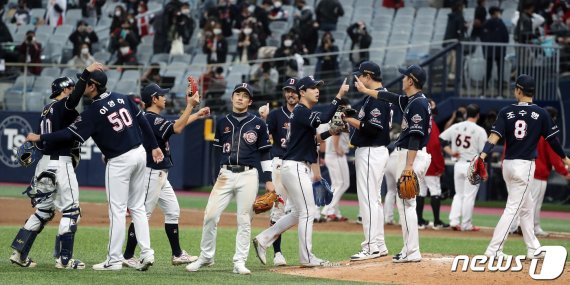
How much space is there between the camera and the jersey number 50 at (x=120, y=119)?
11.2 metres

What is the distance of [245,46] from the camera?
92.2 ft

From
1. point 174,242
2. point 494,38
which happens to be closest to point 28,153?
point 174,242

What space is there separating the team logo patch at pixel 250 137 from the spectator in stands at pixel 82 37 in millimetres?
18454

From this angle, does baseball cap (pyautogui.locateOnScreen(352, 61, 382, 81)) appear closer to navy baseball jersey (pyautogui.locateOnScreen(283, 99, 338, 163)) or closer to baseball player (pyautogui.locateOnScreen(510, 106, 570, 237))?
navy baseball jersey (pyautogui.locateOnScreen(283, 99, 338, 163))

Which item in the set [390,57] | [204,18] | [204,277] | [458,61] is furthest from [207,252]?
[204,18]

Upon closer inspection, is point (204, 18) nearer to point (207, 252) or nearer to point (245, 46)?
point (245, 46)

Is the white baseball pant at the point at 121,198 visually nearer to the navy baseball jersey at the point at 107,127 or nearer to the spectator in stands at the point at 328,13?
the navy baseball jersey at the point at 107,127

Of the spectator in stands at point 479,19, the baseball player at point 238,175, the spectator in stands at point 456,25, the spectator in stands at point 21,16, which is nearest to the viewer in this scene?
the baseball player at point 238,175

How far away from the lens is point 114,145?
1122 cm

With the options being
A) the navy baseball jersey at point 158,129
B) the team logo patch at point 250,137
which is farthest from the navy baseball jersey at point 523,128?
the navy baseball jersey at point 158,129

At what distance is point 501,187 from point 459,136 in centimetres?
634

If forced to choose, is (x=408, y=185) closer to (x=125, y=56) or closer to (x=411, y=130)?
(x=411, y=130)

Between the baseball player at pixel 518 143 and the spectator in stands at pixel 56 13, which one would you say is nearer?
the baseball player at pixel 518 143

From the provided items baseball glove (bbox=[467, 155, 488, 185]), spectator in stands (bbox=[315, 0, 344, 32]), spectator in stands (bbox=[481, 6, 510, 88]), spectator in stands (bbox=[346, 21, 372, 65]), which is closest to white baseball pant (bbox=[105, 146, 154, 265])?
baseball glove (bbox=[467, 155, 488, 185])
